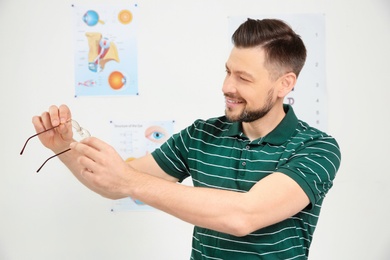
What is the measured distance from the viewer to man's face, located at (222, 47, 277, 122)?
1.37m

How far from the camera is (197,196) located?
44.7 inches

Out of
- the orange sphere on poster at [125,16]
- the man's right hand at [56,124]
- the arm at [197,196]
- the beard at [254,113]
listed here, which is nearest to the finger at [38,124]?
the man's right hand at [56,124]

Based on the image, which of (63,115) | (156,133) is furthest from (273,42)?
(156,133)

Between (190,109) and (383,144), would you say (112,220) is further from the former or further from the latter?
(383,144)

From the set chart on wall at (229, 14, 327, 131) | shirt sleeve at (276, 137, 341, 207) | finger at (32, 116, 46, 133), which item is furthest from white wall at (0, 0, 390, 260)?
shirt sleeve at (276, 137, 341, 207)

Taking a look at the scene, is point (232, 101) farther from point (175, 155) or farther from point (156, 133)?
point (156, 133)

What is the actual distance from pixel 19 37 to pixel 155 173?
40.8 inches

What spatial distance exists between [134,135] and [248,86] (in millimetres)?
859

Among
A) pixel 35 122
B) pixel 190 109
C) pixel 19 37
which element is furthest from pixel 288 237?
pixel 19 37

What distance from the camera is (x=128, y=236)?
2.10 meters

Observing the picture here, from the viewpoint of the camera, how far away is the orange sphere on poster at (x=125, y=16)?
81.7 inches

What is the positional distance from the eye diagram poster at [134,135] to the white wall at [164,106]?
0.03 m

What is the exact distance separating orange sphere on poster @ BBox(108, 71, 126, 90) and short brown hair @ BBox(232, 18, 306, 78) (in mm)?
800

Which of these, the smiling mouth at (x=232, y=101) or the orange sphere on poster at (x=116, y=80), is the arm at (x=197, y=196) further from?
the orange sphere on poster at (x=116, y=80)
